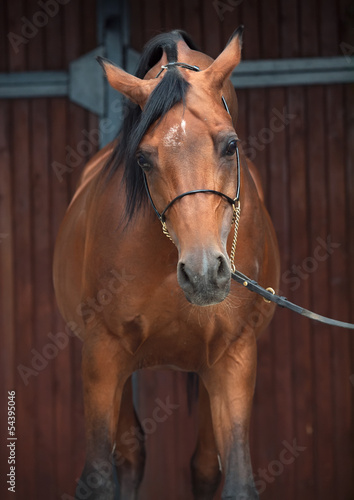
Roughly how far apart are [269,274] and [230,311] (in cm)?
62


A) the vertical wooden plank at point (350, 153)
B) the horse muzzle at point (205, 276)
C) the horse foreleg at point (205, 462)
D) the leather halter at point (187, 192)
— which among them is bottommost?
the horse foreleg at point (205, 462)

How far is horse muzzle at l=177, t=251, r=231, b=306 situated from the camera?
91.1 inches

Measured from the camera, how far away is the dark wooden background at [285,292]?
546 centimetres

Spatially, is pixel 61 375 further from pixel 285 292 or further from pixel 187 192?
pixel 187 192

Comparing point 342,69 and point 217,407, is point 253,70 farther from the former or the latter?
point 217,407

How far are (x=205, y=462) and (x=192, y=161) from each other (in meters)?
1.84

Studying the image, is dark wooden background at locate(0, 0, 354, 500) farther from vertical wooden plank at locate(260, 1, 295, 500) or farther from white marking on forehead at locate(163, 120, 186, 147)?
white marking on forehead at locate(163, 120, 186, 147)

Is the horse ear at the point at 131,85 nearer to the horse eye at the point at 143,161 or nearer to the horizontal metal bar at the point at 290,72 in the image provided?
the horse eye at the point at 143,161

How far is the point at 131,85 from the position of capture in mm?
2686

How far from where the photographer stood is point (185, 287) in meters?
2.37

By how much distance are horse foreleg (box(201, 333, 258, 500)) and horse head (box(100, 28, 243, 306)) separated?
0.73m

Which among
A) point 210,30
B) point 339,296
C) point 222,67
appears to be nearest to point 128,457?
point 222,67

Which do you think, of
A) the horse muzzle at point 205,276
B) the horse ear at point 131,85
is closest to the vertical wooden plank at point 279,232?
the horse ear at point 131,85

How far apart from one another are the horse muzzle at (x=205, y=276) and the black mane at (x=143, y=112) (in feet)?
1.70
